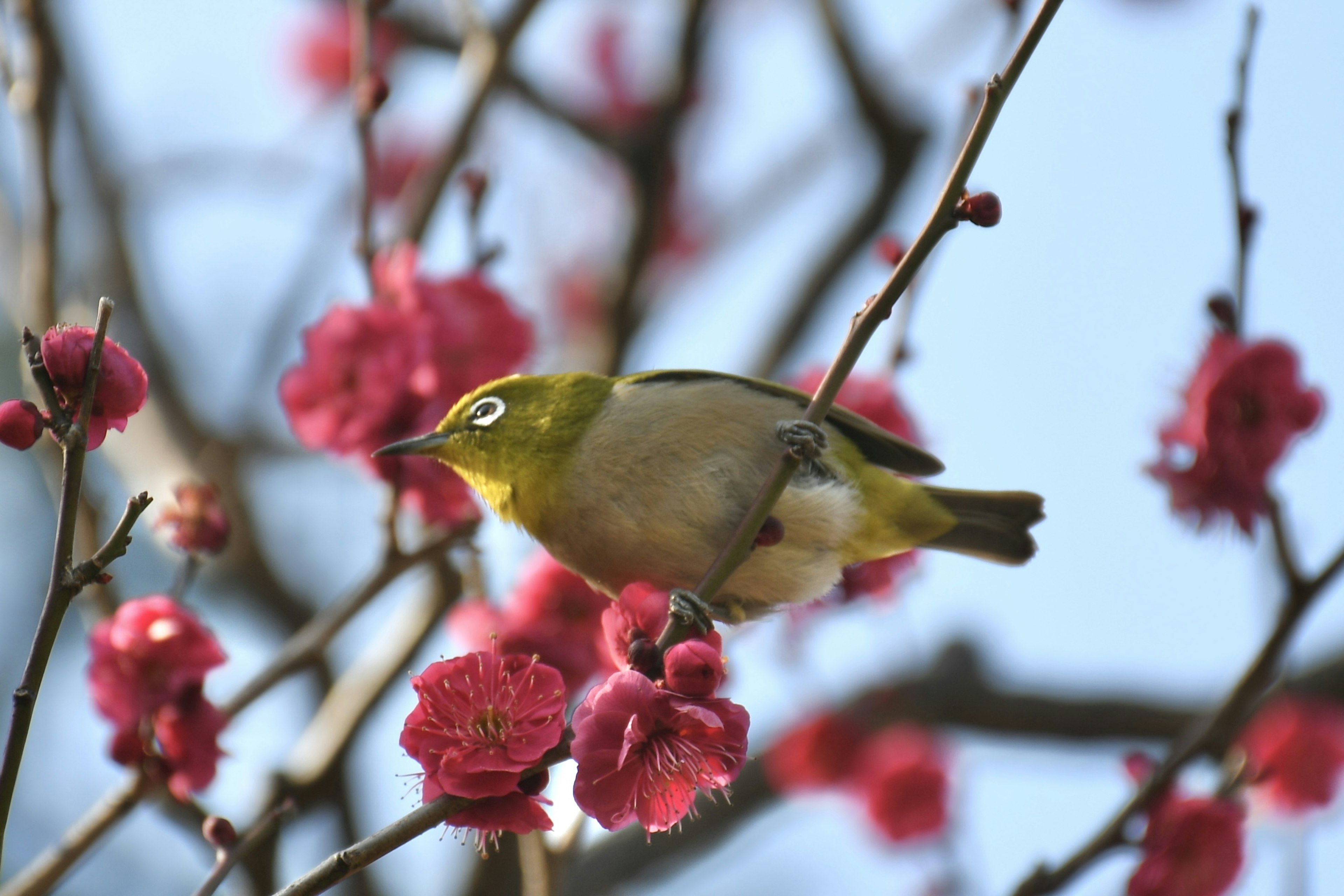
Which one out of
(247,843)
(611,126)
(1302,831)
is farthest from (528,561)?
(611,126)

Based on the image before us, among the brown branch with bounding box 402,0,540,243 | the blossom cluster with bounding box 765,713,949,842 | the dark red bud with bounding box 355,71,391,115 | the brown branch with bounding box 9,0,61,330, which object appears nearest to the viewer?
the dark red bud with bounding box 355,71,391,115

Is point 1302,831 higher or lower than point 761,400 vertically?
lower

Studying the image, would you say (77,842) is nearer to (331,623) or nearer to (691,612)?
(331,623)

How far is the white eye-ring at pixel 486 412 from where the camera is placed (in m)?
3.36

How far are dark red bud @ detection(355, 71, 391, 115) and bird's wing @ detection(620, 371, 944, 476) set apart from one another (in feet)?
3.46

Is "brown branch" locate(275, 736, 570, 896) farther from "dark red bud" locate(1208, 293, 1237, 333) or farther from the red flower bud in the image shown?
"dark red bud" locate(1208, 293, 1237, 333)

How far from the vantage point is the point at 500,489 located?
3.34m

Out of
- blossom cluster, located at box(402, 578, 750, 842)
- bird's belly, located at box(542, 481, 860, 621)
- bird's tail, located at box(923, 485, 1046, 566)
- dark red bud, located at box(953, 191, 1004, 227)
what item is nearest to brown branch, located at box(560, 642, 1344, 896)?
bird's tail, located at box(923, 485, 1046, 566)

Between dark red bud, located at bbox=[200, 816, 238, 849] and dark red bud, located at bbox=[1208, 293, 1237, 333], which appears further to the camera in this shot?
dark red bud, located at bbox=[1208, 293, 1237, 333]

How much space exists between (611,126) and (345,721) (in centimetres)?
400

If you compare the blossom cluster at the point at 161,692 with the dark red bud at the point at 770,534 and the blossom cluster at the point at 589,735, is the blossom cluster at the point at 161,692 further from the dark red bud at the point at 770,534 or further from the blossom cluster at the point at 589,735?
the dark red bud at the point at 770,534

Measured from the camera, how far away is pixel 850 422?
138 inches

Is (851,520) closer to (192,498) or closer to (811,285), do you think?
(192,498)

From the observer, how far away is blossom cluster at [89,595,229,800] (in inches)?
103
